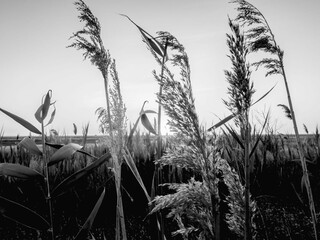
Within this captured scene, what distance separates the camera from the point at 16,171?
1.23 meters

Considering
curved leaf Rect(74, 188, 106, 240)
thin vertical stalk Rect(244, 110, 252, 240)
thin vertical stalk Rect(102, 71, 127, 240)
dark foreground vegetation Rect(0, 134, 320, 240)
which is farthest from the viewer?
dark foreground vegetation Rect(0, 134, 320, 240)

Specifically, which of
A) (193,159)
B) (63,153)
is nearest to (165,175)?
(63,153)

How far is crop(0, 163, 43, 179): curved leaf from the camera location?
1195mm

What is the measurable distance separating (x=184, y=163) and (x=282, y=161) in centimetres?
286

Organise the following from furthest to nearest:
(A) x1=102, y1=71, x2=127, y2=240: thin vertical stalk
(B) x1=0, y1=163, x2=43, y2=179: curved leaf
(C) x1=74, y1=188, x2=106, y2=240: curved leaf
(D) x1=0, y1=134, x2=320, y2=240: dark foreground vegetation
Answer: (D) x1=0, y1=134, x2=320, y2=240: dark foreground vegetation, (B) x1=0, y1=163, x2=43, y2=179: curved leaf, (C) x1=74, y1=188, x2=106, y2=240: curved leaf, (A) x1=102, y1=71, x2=127, y2=240: thin vertical stalk

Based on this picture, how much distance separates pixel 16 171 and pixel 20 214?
22cm

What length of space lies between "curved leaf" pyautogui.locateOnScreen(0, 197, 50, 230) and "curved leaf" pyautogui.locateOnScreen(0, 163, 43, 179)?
Answer: 0.48ft

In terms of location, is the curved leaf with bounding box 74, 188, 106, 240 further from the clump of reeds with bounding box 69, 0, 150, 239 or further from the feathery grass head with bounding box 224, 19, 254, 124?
the feathery grass head with bounding box 224, 19, 254, 124

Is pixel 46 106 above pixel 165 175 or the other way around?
above

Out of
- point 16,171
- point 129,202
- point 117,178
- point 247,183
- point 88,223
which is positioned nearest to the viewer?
point 247,183

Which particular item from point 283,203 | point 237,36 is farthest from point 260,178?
point 237,36

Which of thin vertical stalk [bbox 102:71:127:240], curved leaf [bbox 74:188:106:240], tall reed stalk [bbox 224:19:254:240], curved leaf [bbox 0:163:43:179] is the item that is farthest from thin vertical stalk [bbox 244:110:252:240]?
curved leaf [bbox 0:163:43:179]

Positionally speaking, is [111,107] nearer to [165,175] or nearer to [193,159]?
[193,159]

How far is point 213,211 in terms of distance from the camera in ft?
2.17
